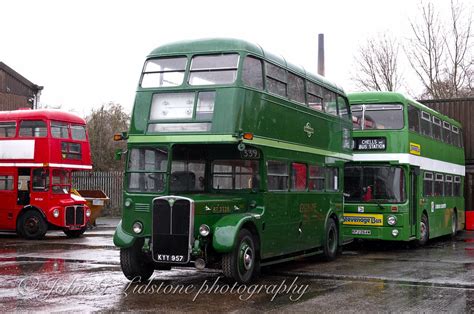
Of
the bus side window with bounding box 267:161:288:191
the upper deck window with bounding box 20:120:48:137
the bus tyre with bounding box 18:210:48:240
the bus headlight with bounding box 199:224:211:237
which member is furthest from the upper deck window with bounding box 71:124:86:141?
the bus headlight with bounding box 199:224:211:237

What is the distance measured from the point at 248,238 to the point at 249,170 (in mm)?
1331

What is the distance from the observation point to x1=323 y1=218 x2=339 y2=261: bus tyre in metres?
15.1

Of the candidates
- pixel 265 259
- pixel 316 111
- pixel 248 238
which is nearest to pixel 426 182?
pixel 316 111

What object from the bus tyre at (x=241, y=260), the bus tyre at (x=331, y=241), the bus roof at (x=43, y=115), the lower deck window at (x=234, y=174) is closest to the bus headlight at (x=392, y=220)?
the bus tyre at (x=331, y=241)

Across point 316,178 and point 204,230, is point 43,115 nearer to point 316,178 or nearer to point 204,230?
point 316,178

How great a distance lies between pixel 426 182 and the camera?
19.2 metres

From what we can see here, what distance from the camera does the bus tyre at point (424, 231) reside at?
18812mm

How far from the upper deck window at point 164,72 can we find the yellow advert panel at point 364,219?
25.2ft

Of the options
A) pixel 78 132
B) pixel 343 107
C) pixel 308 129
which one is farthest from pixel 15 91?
pixel 308 129

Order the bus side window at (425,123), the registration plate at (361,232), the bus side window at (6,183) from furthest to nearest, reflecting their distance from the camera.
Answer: the bus side window at (6,183)
the bus side window at (425,123)
the registration plate at (361,232)

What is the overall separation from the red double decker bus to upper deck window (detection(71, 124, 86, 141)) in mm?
51

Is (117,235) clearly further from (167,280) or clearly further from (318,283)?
(318,283)

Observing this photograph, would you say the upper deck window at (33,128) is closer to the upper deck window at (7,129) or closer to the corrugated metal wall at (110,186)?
the upper deck window at (7,129)

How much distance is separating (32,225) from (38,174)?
162 centimetres
